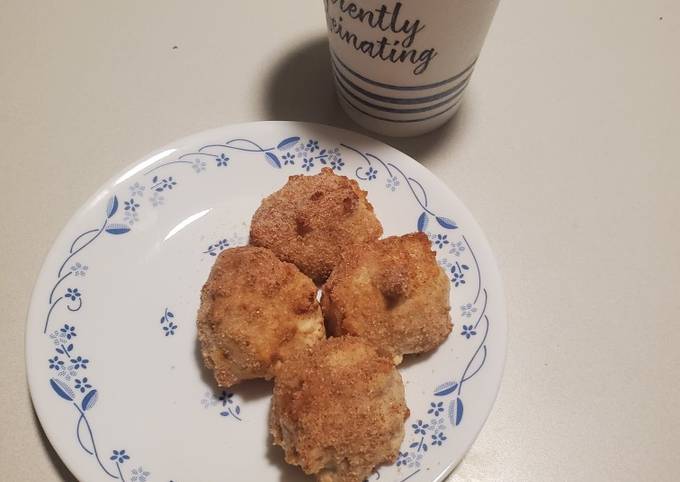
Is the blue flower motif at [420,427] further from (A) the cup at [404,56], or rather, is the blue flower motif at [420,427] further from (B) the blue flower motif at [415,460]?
(A) the cup at [404,56]

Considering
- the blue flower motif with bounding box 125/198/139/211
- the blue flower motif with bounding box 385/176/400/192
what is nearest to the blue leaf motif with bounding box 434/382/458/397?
the blue flower motif with bounding box 385/176/400/192

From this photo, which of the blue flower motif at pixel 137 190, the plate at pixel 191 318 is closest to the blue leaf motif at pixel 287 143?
the plate at pixel 191 318

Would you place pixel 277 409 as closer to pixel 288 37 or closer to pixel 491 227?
pixel 491 227

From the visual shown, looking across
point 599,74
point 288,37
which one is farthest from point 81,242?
point 599,74

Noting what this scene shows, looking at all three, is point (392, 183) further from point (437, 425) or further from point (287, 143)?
point (437, 425)

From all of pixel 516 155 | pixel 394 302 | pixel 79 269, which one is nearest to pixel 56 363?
pixel 79 269

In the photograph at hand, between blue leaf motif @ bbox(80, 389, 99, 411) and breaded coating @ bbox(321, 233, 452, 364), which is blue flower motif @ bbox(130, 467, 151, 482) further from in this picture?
breaded coating @ bbox(321, 233, 452, 364)
